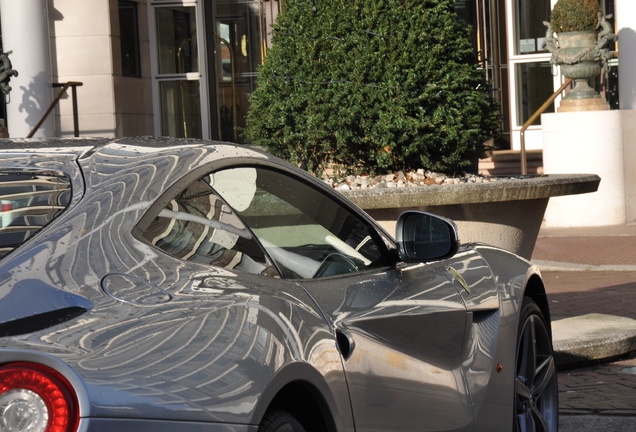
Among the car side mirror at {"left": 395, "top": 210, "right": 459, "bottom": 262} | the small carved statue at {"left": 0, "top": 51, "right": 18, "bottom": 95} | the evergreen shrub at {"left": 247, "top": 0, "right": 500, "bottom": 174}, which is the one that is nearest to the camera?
the car side mirror at {"left": 395, "top": 210, "right": 459, "bottom": 262}

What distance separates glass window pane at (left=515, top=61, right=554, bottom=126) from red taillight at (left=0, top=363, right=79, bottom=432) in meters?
19.8

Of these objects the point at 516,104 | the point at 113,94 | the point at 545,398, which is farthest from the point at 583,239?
the point at 545,398

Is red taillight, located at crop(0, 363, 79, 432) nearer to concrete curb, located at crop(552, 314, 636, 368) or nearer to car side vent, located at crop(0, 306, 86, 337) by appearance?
car side vent, located at crop(0, 306, 86, 337)

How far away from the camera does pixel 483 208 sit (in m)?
7.08

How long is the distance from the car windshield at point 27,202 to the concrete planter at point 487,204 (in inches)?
154

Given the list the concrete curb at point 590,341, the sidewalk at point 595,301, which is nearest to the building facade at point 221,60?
the sidewalk at point 595,301

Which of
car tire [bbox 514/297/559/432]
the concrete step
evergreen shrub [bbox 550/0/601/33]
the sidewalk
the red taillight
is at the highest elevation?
evergreen shrub [bbox 550/0/601/33]

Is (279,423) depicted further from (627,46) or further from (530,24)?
(530,24)

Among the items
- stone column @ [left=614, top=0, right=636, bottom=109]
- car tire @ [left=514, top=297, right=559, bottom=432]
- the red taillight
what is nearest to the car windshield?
the red taillight

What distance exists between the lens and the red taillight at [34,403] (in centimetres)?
207

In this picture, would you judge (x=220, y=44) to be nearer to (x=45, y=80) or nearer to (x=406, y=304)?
(x=45, y=80)

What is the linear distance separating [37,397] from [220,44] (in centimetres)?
1988

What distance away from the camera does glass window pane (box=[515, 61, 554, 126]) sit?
69.9ft

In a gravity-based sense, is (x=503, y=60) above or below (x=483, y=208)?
above
